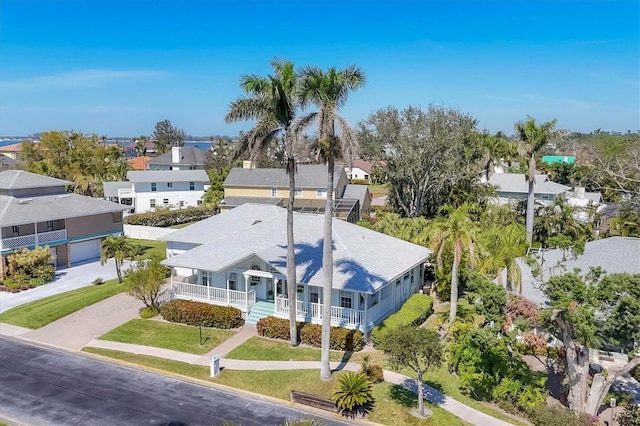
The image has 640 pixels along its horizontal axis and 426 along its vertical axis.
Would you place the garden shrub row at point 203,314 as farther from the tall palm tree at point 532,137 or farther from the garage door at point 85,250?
the tall palm tree at point 532,137

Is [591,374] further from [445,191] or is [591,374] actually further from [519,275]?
[445,191]

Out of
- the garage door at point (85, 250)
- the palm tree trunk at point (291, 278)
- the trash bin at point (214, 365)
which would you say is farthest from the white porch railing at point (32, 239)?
the palm tree trunk at point (291, 278)

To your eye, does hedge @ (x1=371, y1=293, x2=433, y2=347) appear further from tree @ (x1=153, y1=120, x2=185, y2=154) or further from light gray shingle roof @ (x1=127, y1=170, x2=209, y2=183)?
tree @ (x1=153, y1=120, x2=185, y2=154)

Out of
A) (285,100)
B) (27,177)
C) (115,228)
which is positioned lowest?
(115,228)

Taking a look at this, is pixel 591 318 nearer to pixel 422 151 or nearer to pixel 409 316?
pixel 409 316

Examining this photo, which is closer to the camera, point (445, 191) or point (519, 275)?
point (519, 275)

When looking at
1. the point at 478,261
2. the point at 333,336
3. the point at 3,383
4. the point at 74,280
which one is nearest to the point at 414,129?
the point at 478,261

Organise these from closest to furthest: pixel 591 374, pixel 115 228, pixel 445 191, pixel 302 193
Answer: pixel 591 374
pixel 115 228
pixel 445 191
pixel 302 193
